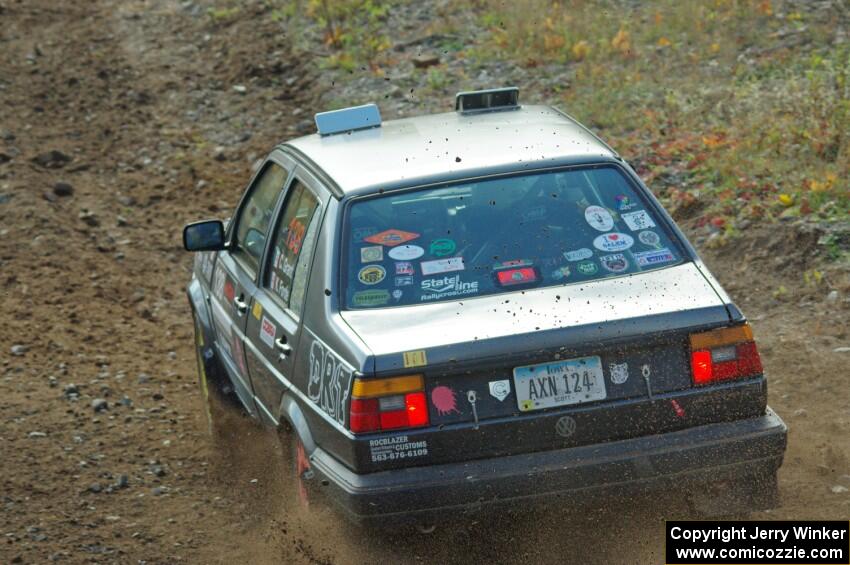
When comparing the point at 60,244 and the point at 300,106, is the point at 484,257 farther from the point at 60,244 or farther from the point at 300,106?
the point at 300,106

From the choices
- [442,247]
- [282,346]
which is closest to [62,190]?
[282,346]

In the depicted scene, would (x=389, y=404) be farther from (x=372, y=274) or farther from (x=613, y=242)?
(x=613, y=242)

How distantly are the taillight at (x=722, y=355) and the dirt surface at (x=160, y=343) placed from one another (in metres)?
0.55

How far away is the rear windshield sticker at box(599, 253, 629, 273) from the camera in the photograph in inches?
194

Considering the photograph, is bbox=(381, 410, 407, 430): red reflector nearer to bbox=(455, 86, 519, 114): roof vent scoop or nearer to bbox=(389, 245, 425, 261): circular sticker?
bbox=(389, 245, 425, 261): circular sticker

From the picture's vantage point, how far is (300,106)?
13.4m

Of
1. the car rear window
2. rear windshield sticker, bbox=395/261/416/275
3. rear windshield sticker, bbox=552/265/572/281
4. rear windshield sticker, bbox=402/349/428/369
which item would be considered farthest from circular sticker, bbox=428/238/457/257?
rear windshield sticker, bbox=402/349/428/369

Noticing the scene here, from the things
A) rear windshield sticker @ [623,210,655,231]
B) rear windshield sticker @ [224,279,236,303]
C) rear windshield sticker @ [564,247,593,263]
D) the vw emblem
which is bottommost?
rear windshield sticker @ [224,279,236,303]

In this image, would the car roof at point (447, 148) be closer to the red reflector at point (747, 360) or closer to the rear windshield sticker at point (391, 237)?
the rear windshield sticker at point (391, 237)

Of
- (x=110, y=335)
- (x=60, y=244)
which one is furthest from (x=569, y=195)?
(x=60, y=244)

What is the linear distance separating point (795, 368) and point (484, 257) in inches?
105

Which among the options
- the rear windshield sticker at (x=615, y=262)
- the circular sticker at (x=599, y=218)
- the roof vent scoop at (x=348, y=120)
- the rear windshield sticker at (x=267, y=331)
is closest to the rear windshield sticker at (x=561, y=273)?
the rear windshield sticker at (x=615, y=262)

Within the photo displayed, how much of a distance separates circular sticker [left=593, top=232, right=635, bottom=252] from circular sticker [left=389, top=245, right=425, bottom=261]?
0.71m

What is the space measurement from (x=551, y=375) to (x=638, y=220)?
1.01 metres
